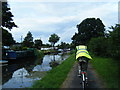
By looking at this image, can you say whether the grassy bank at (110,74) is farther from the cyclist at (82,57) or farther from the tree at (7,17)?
the tree at (7,17)

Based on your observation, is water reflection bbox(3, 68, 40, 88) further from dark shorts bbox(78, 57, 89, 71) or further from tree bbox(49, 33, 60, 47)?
tree bbox(49, 33, 60, 47)

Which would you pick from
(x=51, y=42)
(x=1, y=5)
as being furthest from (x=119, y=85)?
(x=51, y=42)

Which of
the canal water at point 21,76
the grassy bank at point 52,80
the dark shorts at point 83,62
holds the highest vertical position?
the dark shorts at point 83,62

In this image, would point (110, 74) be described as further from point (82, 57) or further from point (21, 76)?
point (21, 76)

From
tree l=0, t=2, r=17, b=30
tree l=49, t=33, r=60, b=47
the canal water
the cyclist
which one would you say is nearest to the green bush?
the cyclist

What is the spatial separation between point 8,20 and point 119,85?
18.0 meters

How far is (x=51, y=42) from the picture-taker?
3036 inches

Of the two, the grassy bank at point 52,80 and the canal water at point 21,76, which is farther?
the canal water at point 21,76

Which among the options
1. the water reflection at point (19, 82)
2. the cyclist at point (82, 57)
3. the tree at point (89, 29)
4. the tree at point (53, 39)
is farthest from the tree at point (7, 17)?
the tree at point (53, 39)

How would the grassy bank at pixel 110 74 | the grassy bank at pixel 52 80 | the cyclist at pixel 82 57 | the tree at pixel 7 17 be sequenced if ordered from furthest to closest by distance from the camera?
1. the tree at pixel 7 17
2. the grassy bank at pixel 52 80
3. the grassy bank at pixel 110 74
4. the cyclist at pixel 82 57

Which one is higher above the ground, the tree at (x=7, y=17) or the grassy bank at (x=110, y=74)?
the tree at (x=7, y=17)

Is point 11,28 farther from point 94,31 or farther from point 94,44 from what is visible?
point 94,31

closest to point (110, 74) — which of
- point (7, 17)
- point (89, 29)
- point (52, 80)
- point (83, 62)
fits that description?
point (83, 62)

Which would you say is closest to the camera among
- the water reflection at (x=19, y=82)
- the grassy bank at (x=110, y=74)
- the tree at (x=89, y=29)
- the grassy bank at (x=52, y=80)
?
the grassy bank at (x=110, y=74)
